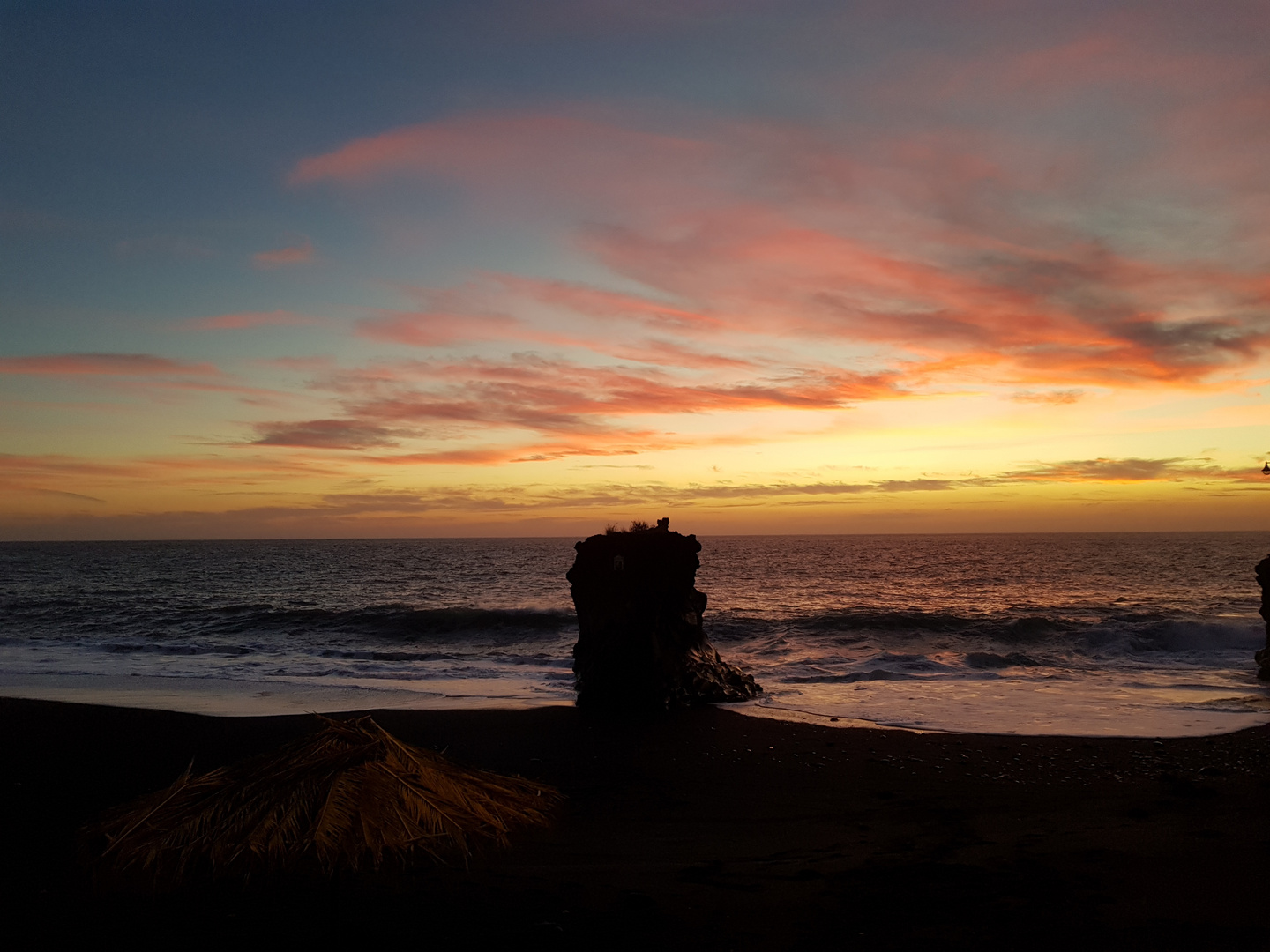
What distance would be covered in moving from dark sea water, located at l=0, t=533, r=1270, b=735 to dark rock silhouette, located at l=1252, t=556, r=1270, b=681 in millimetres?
435

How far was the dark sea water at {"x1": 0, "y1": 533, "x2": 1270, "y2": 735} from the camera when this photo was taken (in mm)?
16750

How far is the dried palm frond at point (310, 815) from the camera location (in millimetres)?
6383

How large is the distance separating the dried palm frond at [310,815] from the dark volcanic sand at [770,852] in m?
0.25

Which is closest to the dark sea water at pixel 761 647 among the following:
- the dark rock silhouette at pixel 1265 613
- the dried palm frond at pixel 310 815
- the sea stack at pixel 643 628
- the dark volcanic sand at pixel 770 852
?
the dark rock silhouette at pixel 1265 613

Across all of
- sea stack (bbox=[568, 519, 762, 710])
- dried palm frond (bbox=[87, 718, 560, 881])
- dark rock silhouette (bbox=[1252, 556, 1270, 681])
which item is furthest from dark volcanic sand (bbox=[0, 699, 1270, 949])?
dark rock silhouette (bbox=[1252, 556, 1270, 681])

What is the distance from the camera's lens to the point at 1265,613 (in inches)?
804

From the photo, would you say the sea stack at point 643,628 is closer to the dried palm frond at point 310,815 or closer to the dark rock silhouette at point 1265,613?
the dried palm frond at point 310,815

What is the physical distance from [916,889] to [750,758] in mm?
5148

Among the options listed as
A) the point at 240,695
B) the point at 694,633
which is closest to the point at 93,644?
the point at 240,695

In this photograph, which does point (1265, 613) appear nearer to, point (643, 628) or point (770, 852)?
point (643, 628)

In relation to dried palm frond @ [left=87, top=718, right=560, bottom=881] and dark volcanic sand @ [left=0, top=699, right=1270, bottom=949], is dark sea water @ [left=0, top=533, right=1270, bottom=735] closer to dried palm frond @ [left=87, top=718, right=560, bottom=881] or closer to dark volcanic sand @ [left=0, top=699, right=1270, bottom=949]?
dark volcanic sand @ [left=0, top=699, right=1270, bottom=949]

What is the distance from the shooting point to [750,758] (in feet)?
38.1

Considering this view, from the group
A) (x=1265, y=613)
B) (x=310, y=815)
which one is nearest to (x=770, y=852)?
(x=310, y=815)

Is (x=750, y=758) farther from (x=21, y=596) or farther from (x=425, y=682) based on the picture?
(x=21, y=596)
